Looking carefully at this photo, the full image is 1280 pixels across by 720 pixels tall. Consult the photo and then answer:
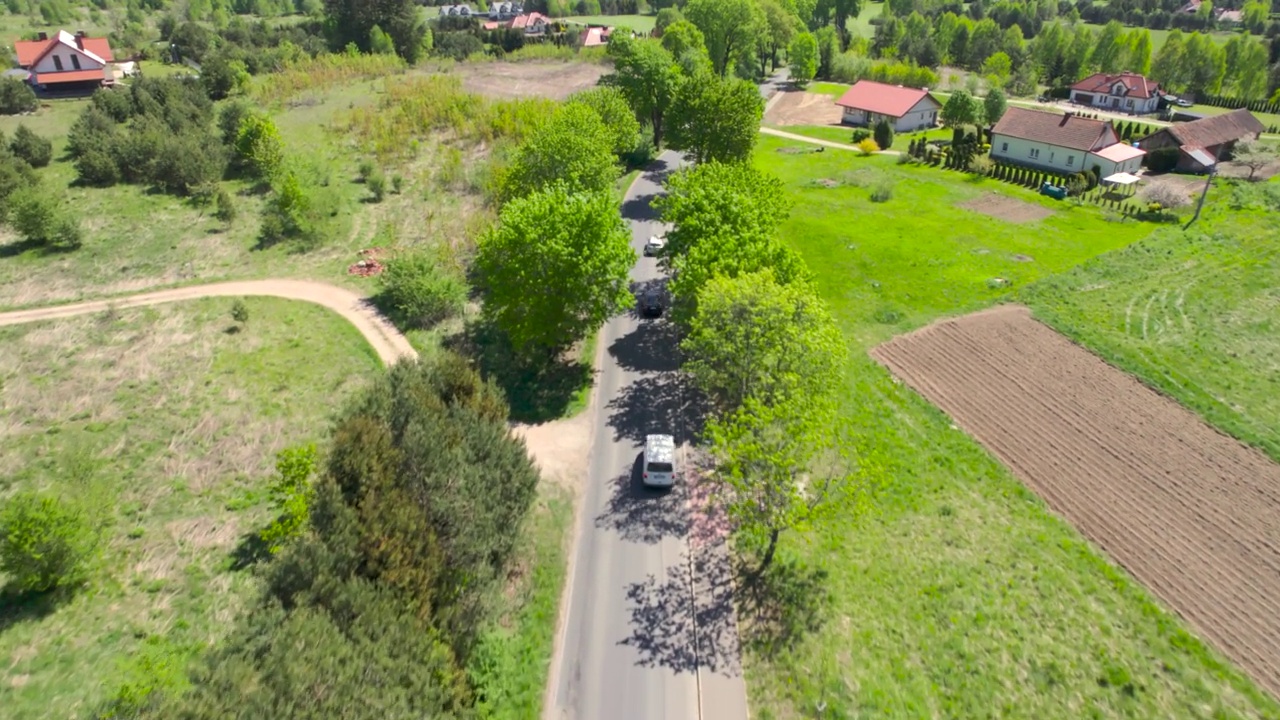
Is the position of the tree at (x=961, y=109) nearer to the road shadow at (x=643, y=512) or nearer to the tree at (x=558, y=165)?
the tree at (x=558, y=165)

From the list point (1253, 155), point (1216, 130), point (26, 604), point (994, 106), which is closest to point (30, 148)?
point (26, 604)

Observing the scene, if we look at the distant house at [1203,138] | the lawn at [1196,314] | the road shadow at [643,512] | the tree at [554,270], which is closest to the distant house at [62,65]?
the tree at [554,270]

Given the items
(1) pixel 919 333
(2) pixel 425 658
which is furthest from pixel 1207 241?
(2) pixel 425 658

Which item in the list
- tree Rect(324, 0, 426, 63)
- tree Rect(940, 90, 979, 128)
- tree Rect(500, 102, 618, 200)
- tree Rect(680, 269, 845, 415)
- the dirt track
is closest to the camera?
the dirt track

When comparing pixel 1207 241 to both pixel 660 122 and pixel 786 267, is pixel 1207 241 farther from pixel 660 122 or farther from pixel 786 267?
pixel 660 122

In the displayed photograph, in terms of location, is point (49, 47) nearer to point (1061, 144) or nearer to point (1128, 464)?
point (1128, 464)

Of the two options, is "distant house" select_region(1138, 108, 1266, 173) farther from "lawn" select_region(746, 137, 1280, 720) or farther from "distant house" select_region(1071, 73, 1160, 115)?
"lawn" select_region(746, 137, 1280, 720)

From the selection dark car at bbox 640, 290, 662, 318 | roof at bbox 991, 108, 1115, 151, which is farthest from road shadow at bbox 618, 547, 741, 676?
roof at bbox 991, 108, 1115, 151
